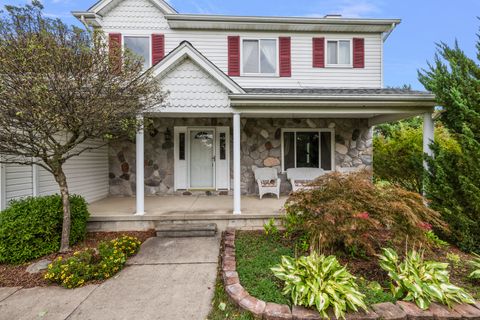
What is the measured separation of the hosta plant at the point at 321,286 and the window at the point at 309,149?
16.8 feet

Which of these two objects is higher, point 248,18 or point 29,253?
point 248,18

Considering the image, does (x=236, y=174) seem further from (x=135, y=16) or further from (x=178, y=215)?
(x=135, y=16)

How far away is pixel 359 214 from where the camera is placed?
3.37 metres

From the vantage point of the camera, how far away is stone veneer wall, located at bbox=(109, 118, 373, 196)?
25.5 feet

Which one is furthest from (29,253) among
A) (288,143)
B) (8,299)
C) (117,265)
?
(288,143)

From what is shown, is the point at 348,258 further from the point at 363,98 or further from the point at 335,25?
the point at 335,25

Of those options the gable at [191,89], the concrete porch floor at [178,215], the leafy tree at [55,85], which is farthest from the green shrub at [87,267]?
the gable at [191,89]

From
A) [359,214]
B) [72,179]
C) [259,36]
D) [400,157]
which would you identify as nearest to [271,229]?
[359,214]

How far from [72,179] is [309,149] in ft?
22.2

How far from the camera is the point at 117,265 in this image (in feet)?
12.3

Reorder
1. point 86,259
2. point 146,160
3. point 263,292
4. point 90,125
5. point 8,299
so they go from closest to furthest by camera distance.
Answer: point 263,292 → point 8,299 → point 86,259 → point 90,125 → point 146,160

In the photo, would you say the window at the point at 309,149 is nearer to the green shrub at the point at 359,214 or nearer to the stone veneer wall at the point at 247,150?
the stone veneer wall at the point at 247,150


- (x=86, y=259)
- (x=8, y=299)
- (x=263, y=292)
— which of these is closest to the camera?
(x=263, y=292)

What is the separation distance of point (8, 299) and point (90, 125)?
98.4 inches
